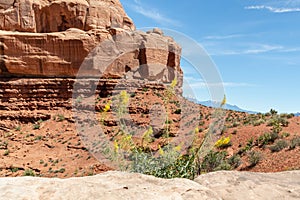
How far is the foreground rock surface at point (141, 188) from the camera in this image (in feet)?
7.82

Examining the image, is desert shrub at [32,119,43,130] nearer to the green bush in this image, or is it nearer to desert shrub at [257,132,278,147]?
the green bush

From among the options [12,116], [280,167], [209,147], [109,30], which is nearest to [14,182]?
[209,147]

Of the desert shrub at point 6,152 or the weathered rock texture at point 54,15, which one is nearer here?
the desert shrub at point 6,152

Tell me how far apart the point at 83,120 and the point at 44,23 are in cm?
1124

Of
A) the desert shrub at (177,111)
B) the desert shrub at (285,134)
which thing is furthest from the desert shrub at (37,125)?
the desert shrub at (285,134)

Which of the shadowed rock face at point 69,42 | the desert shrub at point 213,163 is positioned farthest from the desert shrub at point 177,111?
the desert shrub at point 213,163

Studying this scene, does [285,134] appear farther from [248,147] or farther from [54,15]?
[54,15]

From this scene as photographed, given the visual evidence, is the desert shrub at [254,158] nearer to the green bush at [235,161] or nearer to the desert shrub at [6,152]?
the green bush at [235,161]

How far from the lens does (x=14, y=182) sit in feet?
8.54

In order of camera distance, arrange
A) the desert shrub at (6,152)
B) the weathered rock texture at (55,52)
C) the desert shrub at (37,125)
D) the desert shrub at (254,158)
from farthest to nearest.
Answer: the weathered rock texture at (55,52) < the desert shrub at (37,125) < the desert shrub at (6,152) < the desert shrub at (254,158)

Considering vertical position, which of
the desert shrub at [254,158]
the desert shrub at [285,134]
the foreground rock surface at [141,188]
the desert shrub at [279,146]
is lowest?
the desert shrub at [254,158]

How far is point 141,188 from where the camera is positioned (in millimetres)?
2568

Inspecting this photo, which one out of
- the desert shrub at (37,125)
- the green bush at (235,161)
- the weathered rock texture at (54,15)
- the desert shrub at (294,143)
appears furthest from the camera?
the weathered rock texture at (54,15)

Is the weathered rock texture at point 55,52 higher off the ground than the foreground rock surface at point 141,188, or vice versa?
the weathered rock texture at point 55,52
